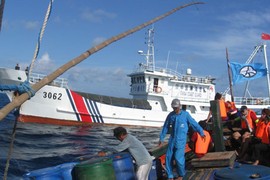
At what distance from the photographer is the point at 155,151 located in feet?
22.8

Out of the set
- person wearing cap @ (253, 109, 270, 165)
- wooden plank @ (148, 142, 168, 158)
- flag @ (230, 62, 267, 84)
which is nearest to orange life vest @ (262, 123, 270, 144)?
person wearing cap @ (253, 109, 270, 165)

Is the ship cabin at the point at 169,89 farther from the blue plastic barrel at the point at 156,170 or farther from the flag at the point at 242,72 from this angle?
the blue plastic barrel at the point at 156,170

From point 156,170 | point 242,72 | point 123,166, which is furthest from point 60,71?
point 242,72

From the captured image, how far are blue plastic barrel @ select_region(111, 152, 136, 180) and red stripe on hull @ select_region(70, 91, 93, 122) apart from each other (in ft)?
Result: 70.1

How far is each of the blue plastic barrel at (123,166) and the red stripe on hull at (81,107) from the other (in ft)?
70.1

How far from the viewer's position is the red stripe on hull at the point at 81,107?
26141 millimetres

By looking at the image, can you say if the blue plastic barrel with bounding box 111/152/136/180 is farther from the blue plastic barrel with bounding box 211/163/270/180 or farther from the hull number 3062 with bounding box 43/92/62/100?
the hull number 3062 with bounding box 43/92/62/100

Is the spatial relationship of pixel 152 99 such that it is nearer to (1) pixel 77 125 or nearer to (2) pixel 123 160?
(1) pixel 77 125

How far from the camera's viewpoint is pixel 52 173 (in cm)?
474

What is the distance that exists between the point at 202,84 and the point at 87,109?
12.7 m

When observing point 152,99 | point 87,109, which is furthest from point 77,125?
point 152,99

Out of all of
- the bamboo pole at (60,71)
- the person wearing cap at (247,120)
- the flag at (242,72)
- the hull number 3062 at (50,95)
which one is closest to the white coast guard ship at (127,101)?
the hull number 3062 at (50,95)

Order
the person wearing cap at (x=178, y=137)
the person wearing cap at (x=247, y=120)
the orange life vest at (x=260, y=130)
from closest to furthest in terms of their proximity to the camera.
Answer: the person wearing cap at (x=178, y=137), the orange life vest at (x=260, y=130), the person wearing cap at (x=247, y=120)

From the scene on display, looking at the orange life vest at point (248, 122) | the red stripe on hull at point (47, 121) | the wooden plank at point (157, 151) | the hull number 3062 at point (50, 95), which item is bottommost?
the wooden plank at point (157, 151)
